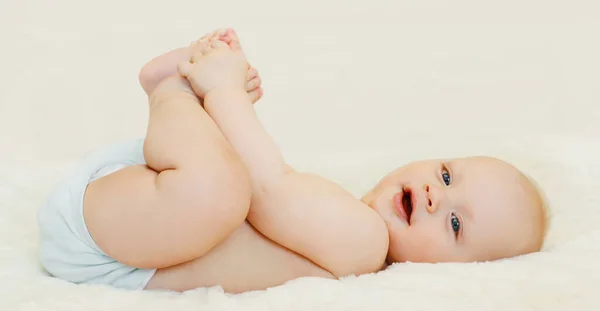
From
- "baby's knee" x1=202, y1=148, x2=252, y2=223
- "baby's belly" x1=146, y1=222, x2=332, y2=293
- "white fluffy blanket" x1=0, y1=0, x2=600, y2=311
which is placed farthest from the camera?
"white fluffy blanket" x1=0, y1=0, x2=600, y2=311

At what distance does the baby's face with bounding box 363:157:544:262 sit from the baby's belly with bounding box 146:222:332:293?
177mm

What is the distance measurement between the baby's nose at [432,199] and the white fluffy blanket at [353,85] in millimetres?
235

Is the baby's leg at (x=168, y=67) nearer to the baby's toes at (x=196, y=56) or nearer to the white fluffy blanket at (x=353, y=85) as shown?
the baby's toes at (x=196, y=56)

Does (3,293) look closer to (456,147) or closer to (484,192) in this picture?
(484,192)

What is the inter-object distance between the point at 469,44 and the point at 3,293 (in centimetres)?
163

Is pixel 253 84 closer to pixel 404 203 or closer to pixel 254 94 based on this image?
pixel 254 94

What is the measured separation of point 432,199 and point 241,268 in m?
0.35

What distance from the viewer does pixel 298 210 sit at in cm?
120

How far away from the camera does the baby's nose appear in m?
1.29

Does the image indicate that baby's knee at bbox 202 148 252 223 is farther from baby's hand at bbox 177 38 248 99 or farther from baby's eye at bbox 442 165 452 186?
baby's eye at bbox 442 165 452 186

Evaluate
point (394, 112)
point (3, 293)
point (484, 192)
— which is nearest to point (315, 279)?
point (484, 192)

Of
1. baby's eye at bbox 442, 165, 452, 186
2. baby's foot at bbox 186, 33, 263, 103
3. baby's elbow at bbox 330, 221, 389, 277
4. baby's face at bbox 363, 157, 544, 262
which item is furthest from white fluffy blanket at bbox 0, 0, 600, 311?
baby's foot at bbox 186, 33, 263, 103

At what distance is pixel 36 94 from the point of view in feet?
6.64

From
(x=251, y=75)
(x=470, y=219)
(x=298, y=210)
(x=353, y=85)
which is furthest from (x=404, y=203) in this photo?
(x=353, y=85)
